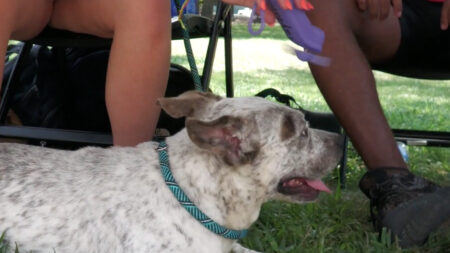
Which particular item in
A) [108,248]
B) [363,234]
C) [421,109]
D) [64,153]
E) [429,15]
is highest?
[429,15]

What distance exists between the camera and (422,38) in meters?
3.22

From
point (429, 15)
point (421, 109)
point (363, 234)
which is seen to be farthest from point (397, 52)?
point (421, 109)

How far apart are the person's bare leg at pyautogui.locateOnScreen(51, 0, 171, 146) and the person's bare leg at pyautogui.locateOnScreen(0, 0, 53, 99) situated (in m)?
0.15

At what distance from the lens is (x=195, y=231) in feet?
7.20

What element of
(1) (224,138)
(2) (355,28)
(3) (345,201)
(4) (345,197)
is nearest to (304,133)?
(1) (224,138)

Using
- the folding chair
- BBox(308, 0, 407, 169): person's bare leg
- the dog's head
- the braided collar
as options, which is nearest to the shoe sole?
BBox(308, 0, 407, 169): person's bare leg

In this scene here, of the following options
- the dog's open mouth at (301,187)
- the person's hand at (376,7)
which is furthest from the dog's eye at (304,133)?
the person's hand at (376,7)

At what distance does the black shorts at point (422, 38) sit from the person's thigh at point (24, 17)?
1.59 meters

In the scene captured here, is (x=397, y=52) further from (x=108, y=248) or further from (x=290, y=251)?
(x=108, y=248)

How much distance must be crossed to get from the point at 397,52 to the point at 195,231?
155cm

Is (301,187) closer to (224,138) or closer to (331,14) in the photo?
(224,138)

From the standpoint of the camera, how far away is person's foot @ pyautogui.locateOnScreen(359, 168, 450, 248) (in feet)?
8.43

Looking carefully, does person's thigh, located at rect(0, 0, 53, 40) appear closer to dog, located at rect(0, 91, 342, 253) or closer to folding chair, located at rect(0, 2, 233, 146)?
folding chair, located at rect(0, 2, 233, 146)

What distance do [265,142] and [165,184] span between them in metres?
0.35
